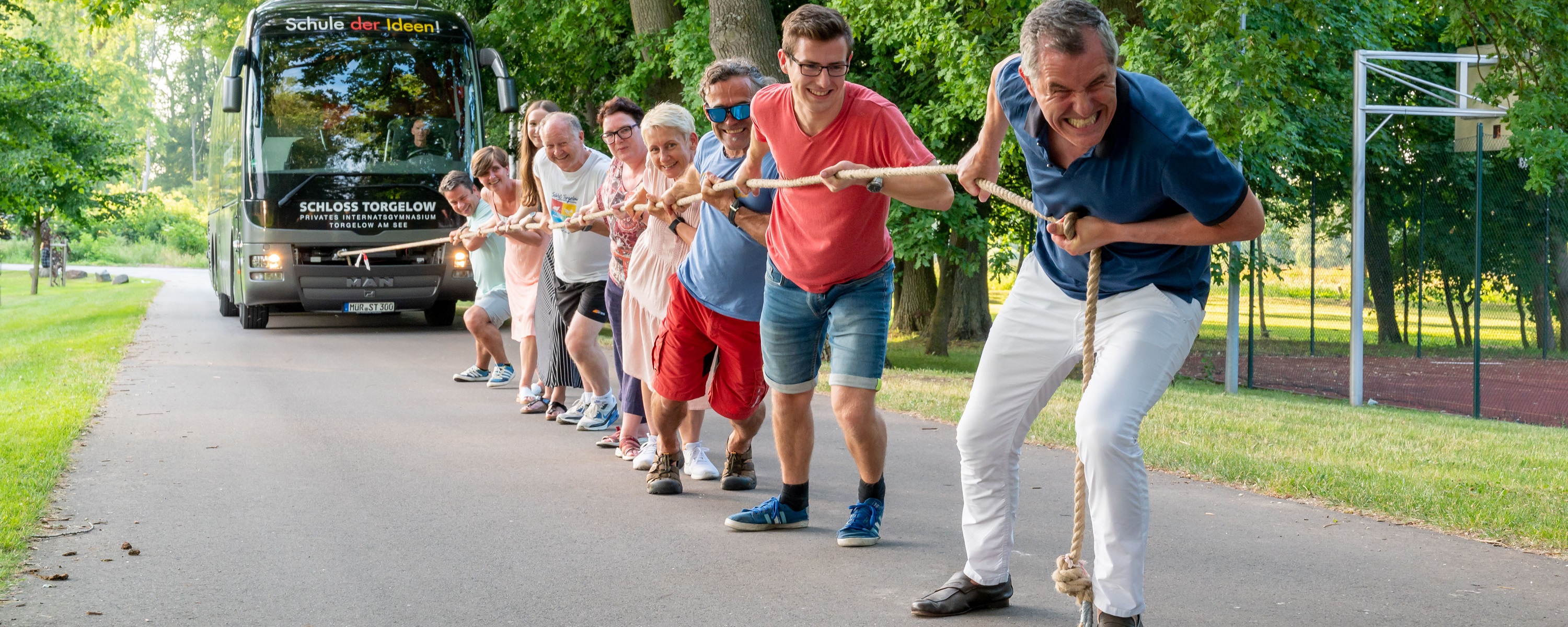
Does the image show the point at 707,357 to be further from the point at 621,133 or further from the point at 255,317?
the point at 255,317

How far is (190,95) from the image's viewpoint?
298ft

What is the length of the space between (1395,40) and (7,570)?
20023 millimetres

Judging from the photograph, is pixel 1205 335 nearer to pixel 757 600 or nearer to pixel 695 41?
pixel 695 41

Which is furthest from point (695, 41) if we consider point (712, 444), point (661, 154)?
point (661, 154)

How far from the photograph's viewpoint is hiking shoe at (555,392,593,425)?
834 cm

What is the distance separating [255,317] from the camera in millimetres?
17516

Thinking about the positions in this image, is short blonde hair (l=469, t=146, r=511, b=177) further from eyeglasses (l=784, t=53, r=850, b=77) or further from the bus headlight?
the bus headlight

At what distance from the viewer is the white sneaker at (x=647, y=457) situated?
6.66m

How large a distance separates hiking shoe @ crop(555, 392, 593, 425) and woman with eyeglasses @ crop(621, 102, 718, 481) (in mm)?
1603

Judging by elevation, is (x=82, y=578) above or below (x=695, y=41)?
below

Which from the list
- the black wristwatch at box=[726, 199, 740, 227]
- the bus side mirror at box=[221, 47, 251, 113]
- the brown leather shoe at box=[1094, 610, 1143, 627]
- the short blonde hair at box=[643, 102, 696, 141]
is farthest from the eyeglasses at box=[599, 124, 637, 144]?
the bus side mirror at box=[221, 47, 251, 113]

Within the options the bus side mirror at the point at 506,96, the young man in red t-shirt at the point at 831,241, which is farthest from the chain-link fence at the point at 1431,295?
the bus side mirror at the point at 506,96

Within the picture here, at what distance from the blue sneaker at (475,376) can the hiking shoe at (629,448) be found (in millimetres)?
4141

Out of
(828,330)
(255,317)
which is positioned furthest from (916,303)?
(828,330)
